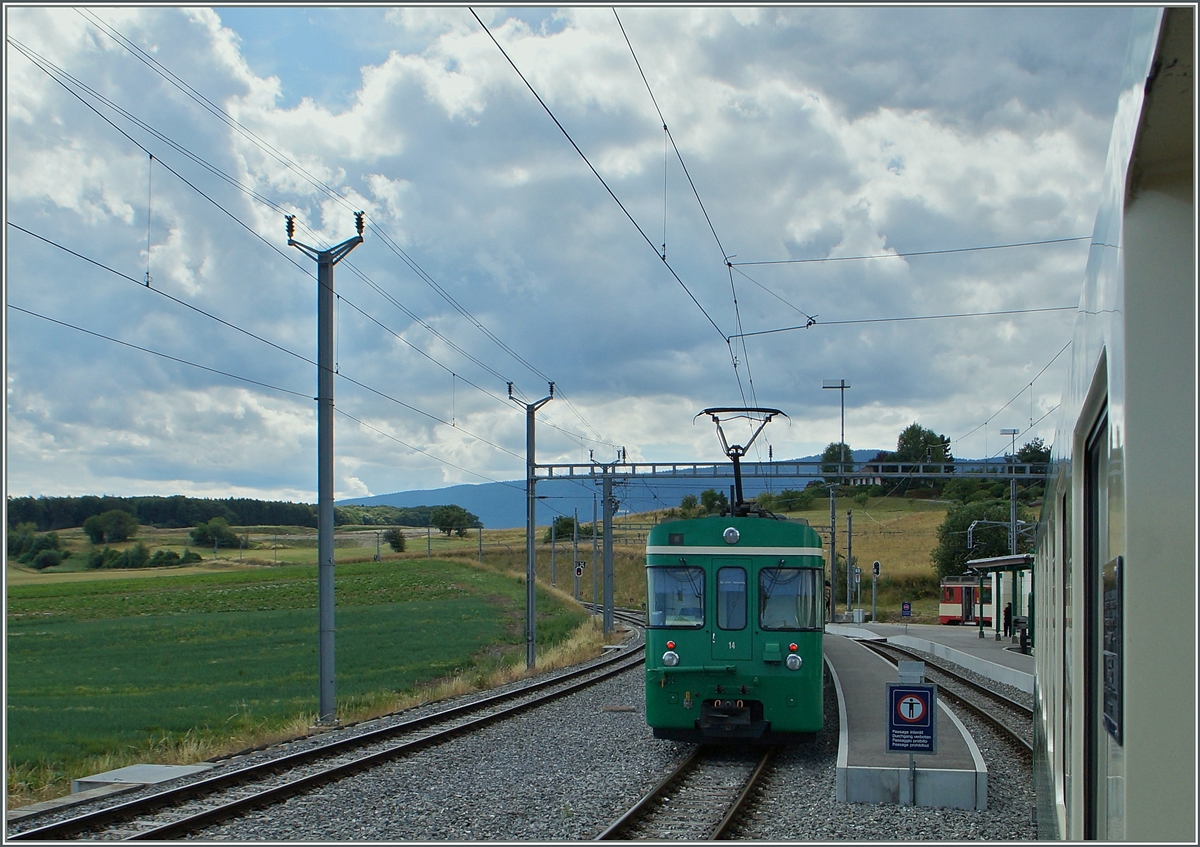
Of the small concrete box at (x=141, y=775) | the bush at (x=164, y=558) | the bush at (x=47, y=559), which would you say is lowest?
the bush at (x=164, y=558)

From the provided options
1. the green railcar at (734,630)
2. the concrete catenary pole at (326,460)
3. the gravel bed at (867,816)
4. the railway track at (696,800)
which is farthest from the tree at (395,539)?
the gravel bed at (867,816)

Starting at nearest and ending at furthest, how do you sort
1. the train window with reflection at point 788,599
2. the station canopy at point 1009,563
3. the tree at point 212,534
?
the train window with reflection at point 788,599 → the station canopy at point 1009,563 → the tree at point 212,534

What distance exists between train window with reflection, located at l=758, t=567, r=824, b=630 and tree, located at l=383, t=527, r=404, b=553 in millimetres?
111098

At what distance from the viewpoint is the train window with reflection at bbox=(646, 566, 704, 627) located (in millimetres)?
12250

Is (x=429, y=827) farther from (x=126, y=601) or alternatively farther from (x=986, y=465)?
(x=126, y=601)

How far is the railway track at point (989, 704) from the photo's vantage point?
14742mm

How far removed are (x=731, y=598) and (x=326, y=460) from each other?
7567mm

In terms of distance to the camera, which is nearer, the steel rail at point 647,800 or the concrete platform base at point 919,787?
the steel rail at point 647,800

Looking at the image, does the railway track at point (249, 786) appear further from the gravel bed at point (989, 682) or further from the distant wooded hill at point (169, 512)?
the distant wooded hill at point (169, 512)

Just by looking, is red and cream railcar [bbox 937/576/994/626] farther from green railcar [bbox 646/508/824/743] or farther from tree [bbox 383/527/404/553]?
tree [bbox 383/527/404/553]

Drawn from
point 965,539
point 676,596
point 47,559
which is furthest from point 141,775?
point 47,559

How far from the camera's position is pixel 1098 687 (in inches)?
111

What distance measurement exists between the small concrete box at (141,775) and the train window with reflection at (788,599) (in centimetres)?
668

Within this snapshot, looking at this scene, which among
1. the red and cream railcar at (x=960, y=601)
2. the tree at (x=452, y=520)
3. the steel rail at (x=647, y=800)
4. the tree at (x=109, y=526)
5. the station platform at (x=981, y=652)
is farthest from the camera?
the tree at (x=452, y=520)
